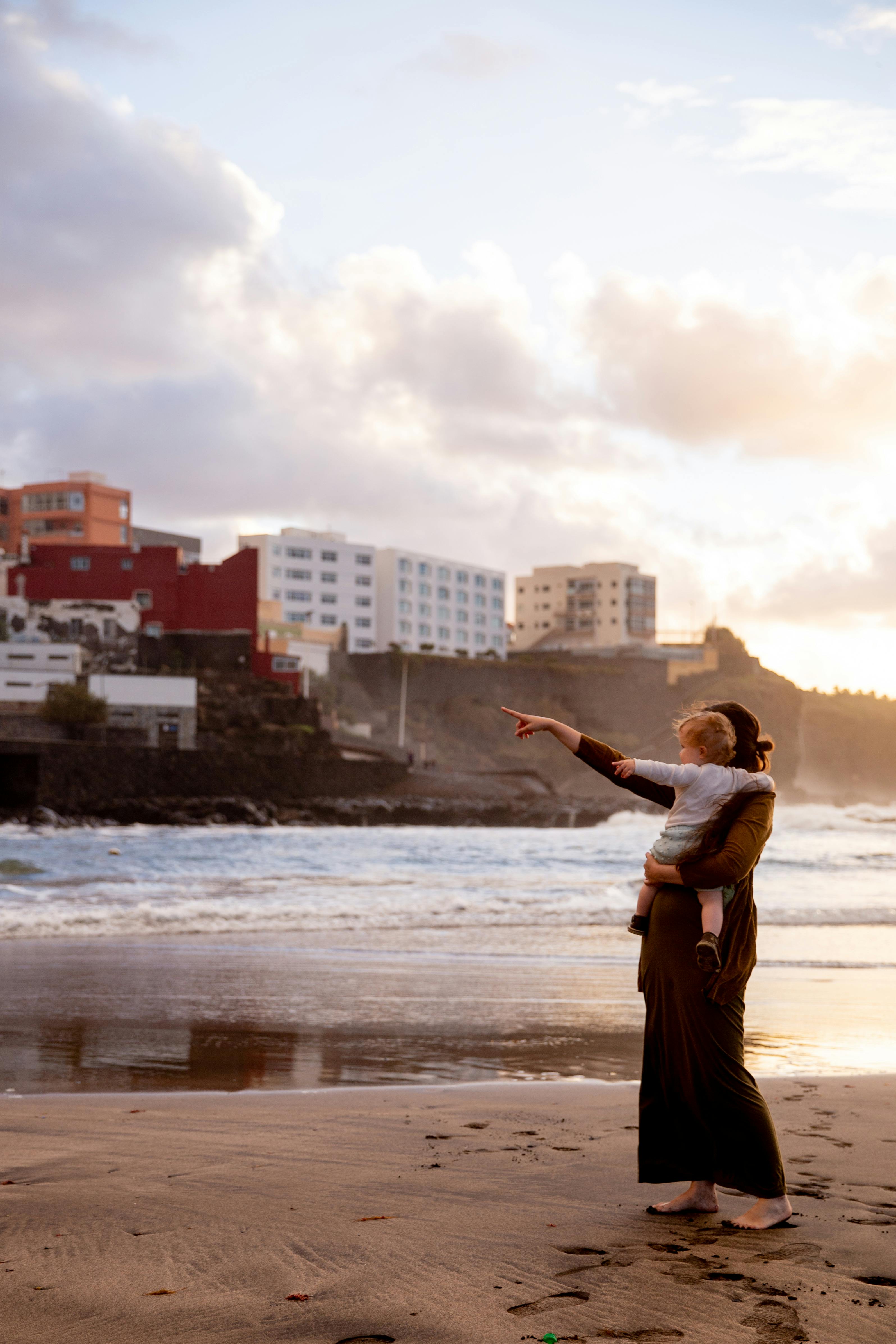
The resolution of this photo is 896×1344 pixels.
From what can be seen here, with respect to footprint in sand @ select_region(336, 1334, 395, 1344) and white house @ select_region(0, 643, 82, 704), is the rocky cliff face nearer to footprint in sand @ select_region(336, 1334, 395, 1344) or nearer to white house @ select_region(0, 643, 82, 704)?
white house @ select_region(0, 643, 82, 704)

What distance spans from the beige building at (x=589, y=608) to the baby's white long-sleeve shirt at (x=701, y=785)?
3241 inches

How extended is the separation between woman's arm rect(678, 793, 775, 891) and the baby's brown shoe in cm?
14

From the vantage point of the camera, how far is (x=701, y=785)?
9.82ft

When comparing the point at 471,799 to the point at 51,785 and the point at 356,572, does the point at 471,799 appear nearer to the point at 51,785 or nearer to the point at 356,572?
the point at 51,785

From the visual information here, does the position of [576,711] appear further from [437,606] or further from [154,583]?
[154,583]

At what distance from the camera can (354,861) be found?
76.6 feet

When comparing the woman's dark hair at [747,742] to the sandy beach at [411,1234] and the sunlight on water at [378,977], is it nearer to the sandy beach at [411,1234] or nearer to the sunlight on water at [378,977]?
the sandy beach at [411,1234]

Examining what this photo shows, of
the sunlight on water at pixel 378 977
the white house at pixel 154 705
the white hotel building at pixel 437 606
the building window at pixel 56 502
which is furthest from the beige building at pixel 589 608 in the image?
the sunlight on water at pixel 378 977

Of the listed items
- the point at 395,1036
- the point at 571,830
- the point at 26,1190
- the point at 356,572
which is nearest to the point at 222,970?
the point at 395,1036

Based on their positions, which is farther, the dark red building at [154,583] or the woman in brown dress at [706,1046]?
the dark red building at [154,583]

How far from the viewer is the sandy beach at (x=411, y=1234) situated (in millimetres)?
2174

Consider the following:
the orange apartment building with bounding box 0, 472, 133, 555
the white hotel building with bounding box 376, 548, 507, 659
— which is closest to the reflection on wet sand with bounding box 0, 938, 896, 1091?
the orange apartment building with bounding box 0, 472, 133, 555

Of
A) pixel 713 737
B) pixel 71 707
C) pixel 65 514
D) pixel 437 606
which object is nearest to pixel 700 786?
pixel 713 737

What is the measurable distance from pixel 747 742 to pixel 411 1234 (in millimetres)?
1526
